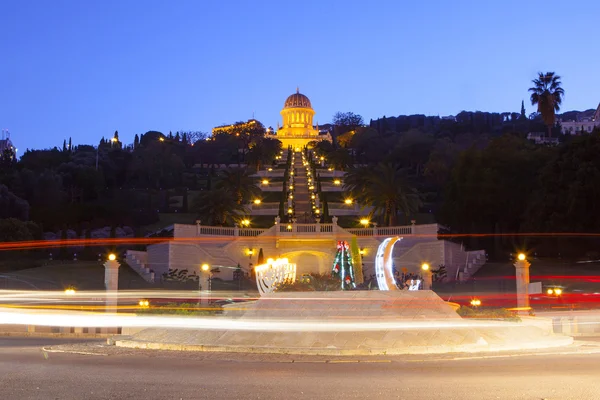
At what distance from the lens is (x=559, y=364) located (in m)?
18.4

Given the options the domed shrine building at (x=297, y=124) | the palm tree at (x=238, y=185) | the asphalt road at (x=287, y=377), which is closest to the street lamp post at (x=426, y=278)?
the asphalt road at (x=287, y=377)

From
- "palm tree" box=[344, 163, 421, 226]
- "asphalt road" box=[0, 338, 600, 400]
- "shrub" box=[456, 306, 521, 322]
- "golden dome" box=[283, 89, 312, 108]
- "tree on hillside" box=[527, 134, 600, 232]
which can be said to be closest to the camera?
"asphalt road" box=[0, 338, 600, 400]

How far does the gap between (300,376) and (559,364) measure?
6.59 meters

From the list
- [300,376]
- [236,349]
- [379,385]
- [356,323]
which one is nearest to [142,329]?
[236,349]

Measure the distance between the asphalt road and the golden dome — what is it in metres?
171

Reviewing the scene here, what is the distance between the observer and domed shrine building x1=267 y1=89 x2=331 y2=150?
179m

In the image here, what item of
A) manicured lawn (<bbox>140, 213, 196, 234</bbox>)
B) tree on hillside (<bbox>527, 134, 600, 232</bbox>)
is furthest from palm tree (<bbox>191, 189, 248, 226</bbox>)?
tree on hillside (<bbox>527, 134, 600, 232</bbox>)

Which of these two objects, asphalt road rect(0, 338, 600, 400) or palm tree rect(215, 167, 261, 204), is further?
palm tree rect(215, 167, 261, 204)

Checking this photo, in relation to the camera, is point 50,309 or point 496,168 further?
point 496,168

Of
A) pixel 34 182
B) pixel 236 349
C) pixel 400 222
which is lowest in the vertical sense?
pixel 236 349

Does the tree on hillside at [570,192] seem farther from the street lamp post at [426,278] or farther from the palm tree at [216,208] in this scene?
the palm tree at [216,208]

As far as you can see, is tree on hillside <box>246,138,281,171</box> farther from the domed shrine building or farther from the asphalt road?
the asphalt road

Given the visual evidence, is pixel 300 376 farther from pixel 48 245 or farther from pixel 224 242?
pixel 48 245

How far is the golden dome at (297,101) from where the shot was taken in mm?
189875
